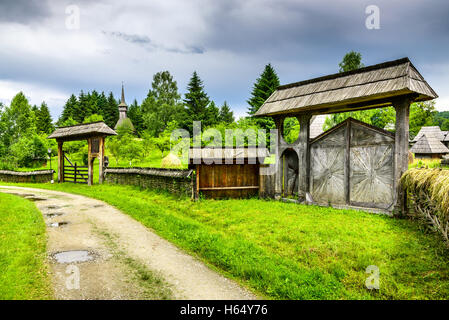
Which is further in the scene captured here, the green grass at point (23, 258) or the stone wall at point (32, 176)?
the stone wall at point (32, 176)

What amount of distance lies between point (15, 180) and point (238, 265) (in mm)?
29997

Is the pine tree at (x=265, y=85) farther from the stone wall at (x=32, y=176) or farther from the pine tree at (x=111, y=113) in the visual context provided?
the pine tree at (x=111, y=113)

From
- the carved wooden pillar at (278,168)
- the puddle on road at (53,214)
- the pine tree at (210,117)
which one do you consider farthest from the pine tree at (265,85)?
the puddle on road at (53,214)

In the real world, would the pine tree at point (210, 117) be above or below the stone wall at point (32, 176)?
above

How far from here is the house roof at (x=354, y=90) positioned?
911 cm

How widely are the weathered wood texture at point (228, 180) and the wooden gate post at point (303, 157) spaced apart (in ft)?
7.68

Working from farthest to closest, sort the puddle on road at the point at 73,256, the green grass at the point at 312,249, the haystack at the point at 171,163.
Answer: the haystack at the point at 171,163, the puddle on road at the point at 73,256, the green grass at the point at 312,249

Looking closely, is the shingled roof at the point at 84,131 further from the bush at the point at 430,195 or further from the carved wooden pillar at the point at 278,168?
the bush at the point at 430,195

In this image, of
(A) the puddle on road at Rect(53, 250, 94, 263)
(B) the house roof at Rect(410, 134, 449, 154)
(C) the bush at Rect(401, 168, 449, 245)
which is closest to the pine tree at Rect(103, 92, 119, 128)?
(B) the house roof at Rect(410, 134, 449, 154)

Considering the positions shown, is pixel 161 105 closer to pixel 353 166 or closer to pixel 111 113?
pixel 111 113

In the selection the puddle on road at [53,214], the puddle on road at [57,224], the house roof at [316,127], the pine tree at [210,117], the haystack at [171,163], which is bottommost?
the puddle on road at [57,224]

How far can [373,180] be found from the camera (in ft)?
33.1

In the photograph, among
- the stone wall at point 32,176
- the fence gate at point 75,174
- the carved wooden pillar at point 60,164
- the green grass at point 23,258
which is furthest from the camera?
the stone wall at point 32,176
